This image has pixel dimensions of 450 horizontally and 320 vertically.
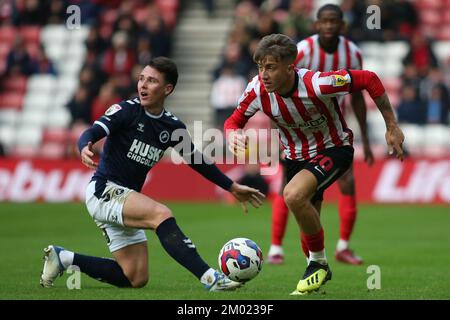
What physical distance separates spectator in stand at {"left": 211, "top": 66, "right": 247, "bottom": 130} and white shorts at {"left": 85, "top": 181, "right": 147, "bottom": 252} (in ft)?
36.6

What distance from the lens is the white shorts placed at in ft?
24.4

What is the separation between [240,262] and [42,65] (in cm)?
1530

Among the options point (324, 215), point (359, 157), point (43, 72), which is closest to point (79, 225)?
point (324, 215)

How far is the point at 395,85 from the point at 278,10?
3.19 metres

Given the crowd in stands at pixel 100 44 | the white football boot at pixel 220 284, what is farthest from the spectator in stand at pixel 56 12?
the white football boot at pixel 220 284

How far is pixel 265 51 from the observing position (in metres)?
7.29

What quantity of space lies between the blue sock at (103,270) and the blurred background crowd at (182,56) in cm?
1084

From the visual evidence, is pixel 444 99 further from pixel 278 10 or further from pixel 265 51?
pixel 265 51

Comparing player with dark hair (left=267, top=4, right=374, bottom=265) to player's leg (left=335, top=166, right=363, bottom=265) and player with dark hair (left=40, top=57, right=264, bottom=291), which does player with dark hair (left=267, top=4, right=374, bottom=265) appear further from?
player with dark hair (left=40, top=57, right=264, bottom=291)

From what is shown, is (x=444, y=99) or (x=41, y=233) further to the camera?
(x=444, y=99)

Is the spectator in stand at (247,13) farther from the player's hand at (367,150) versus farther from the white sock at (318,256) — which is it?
the white sock at (318,256)

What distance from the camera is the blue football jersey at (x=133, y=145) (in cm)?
764

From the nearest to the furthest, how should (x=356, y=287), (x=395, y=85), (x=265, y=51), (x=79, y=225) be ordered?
(x=265, y=51) → (x=356, y=287) → (x=79, y=225) → (x=395, y=85)

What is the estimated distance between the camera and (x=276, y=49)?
728 cm
